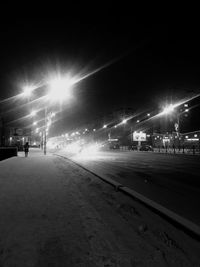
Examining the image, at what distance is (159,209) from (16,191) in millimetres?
4592

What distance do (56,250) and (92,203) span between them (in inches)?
111

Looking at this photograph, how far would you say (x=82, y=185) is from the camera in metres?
9.03

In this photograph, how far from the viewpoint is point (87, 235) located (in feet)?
→ 13.6

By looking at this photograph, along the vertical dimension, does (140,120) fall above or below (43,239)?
above

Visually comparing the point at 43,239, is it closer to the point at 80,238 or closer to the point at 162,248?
the point at 80,238

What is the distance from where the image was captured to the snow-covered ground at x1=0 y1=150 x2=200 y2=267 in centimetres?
332

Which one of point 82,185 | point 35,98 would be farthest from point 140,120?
point 82,185

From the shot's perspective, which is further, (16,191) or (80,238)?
(16,191)

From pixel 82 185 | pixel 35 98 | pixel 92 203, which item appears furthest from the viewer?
pixel 35 98

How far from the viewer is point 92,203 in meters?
6.36

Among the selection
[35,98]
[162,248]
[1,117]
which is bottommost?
[162,248]

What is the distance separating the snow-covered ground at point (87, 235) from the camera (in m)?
3.32

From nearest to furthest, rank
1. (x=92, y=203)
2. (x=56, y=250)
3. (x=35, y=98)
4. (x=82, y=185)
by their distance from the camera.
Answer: (x=56, y=250), (x=92, y=203), (x=82, y=185), (x=35, y=98)

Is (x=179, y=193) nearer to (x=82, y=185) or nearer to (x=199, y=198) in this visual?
(x=199, y=198)
